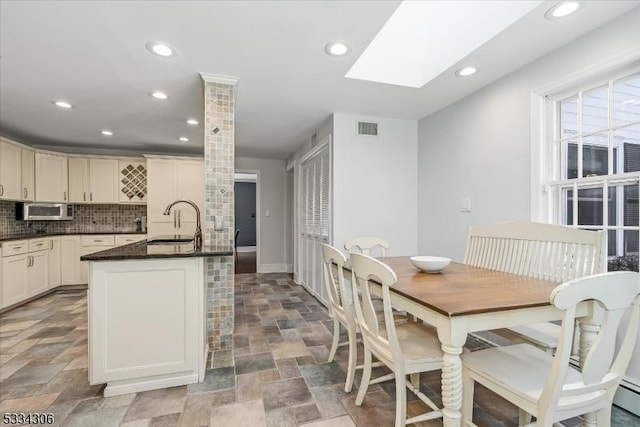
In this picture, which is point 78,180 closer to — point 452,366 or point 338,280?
point 338,280

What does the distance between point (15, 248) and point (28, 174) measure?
1145 millimetres

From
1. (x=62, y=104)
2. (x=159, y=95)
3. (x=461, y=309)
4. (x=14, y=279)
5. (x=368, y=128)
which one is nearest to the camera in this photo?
(x=461, y=309)

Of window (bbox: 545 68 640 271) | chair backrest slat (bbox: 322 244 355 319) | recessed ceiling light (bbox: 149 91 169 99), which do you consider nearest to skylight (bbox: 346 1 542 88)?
window (bbox: 545 68 640 271)

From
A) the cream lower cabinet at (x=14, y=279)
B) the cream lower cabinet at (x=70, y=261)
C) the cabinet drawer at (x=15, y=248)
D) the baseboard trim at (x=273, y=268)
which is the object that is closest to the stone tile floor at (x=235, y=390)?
the cream lower cabinet at (x=14, y=279)

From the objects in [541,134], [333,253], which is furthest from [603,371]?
[541,134]

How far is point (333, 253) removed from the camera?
2025 millimetres

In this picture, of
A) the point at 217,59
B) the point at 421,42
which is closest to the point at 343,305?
the point at 217,59

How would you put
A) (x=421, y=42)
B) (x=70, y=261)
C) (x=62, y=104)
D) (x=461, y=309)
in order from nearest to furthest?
(x=461, y=309) → (x=421, y=42) → (x=62, y=104) → (x=70, y=261)

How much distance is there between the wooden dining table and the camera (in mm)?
1246

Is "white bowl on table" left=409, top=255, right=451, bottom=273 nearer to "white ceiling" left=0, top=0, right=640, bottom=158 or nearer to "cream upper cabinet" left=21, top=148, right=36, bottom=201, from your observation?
"white ceiling" left=0, top=0, right=640, bottom=158

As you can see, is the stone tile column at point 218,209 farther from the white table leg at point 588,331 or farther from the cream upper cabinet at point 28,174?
the cream upper cabinet at point 28,174

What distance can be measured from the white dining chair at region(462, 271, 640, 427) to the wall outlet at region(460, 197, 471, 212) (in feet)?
5.87

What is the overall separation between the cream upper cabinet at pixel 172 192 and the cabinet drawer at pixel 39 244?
52.2 inches

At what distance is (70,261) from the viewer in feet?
15.6
